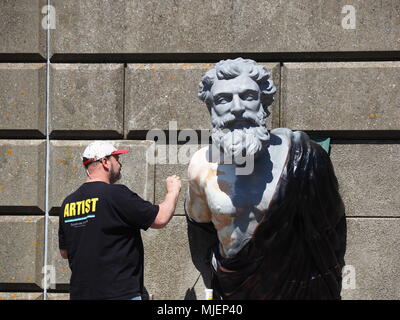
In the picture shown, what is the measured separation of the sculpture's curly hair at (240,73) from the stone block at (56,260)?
1.53 meters

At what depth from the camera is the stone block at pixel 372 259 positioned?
4039 millimetres

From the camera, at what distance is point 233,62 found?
3.45 meters

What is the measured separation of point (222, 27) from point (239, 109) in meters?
1.03

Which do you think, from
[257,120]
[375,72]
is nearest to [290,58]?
[375,72]

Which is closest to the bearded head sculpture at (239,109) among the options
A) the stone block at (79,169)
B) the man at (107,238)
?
the man at (107,238)

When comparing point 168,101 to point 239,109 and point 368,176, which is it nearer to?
point 239,109

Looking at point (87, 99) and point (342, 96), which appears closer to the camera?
point (342, 96)

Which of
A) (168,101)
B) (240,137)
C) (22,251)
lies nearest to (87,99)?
(168,101)

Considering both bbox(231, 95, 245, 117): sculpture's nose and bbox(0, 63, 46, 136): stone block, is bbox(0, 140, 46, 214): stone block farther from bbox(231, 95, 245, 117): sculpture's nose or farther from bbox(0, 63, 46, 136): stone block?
bbox(231, 95, 245, 117): sculpture's nose

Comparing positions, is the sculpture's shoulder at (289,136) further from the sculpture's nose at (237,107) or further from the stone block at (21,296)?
the stone block at (21,296)

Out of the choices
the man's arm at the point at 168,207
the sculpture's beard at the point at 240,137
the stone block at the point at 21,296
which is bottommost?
the stone block at the point at 21,296

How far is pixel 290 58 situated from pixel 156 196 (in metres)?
1.32

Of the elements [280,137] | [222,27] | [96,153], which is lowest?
[96,153]

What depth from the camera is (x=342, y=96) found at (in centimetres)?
404
